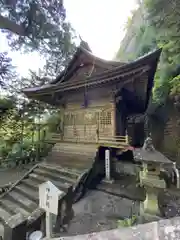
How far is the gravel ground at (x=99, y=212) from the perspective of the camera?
13.4 ft

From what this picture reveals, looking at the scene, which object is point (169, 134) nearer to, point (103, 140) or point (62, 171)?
point (103, 140)

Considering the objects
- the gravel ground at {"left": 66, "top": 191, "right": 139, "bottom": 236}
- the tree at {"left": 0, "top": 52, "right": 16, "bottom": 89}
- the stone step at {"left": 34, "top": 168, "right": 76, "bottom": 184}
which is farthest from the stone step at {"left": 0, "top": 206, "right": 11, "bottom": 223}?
the tree at {"left": 0, "top": 52, "right": 16, "bottom": 89}

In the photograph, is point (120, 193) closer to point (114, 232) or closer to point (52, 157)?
point (52, 157)

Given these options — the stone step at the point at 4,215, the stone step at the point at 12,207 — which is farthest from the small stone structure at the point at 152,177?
the stone step at the point at 4,215

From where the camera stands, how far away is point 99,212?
487 centimetres

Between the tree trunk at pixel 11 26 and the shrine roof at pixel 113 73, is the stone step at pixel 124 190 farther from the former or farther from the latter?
the tree trunk at pixel 11 26

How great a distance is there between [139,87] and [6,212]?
7.30 meters

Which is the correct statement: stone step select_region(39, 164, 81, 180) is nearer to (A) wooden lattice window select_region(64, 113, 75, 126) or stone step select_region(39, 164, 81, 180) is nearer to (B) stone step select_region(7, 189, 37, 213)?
(B) stone step select_region(7, 189, 37, 213)

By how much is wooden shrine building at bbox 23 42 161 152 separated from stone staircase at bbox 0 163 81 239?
226 centimetres

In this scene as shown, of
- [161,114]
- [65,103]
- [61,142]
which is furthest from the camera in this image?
[161,114]

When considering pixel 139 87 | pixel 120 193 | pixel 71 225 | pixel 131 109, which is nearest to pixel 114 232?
pixel 71 225

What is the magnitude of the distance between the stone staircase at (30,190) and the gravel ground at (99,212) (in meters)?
0.73

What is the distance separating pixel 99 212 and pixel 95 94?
575cm

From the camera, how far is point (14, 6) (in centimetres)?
1030
